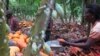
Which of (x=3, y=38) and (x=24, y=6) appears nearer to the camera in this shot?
(x=3, y=38)

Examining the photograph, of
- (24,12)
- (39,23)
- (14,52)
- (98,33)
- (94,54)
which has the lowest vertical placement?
(24,12)

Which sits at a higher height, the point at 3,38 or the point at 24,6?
the point at 3,38

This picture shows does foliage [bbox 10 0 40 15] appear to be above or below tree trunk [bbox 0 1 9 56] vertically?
below

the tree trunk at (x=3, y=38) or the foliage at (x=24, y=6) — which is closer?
the tree trunk at (x=3, y=38)

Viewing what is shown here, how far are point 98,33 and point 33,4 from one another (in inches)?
368

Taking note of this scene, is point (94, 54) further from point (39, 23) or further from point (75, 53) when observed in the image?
point (39, 23)

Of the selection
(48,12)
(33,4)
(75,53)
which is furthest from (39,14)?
(33,4)

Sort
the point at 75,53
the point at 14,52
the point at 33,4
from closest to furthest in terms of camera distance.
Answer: the point at 14,52, the point at 75,53, the point at 33,4

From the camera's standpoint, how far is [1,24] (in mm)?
828

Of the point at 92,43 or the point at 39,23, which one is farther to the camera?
the point at 92,43

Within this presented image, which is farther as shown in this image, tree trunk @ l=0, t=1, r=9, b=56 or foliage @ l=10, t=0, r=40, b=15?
foliage @ l=10, t=0, r=40, b=15

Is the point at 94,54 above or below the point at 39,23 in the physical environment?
below

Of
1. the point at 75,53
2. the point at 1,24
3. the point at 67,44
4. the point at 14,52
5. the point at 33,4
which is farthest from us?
the point at 33,4

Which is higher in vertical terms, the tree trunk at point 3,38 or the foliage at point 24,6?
the tree trunk at point 3,38
